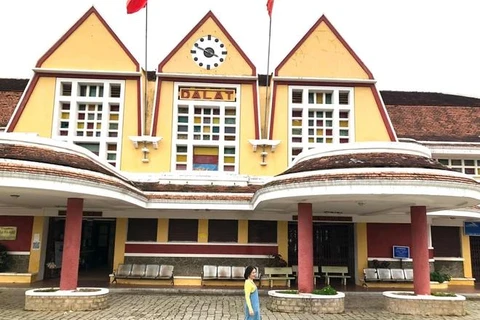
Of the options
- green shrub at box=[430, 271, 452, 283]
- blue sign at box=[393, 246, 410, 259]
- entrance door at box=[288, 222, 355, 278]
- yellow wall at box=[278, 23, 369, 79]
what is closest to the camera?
green shrub at box=[430, 271, 452, 283]

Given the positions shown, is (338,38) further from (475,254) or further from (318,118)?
(475,254)

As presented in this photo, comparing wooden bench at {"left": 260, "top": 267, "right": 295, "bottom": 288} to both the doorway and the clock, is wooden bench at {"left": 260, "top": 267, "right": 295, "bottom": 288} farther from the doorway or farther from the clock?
the clock

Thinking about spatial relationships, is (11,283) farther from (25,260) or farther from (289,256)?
(289,256)

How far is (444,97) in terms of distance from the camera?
24.7m

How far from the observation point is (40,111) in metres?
17.7

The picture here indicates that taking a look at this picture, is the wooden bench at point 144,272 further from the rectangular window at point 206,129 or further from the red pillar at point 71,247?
the red pillar at point 71,247

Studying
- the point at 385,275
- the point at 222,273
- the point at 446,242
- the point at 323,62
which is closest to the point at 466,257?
the point at 446,242

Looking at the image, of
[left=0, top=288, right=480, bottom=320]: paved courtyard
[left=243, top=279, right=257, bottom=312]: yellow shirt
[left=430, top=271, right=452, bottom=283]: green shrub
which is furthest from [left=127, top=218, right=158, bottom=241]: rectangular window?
[left=430, top=271, right=452, bottom=283]: green shrub

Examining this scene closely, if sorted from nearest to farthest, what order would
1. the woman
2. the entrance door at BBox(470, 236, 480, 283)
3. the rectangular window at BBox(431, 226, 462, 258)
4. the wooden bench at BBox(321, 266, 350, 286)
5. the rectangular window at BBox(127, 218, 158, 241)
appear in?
the woman, the wooden bench at BBox(321, 266, 350, 286), the rectangular window at BBox(127, 218, 158, 241), the rectangular window at BBox(431, 226, 462, 258), the entrance door at BBox(470, 236, 480, 283)

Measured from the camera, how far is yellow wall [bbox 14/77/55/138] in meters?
17.5

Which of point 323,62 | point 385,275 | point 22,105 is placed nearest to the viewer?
point 385,275

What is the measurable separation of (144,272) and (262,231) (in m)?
4.67

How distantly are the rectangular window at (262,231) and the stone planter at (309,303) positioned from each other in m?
5.62

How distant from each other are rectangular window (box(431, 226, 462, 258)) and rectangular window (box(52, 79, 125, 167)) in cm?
1355
